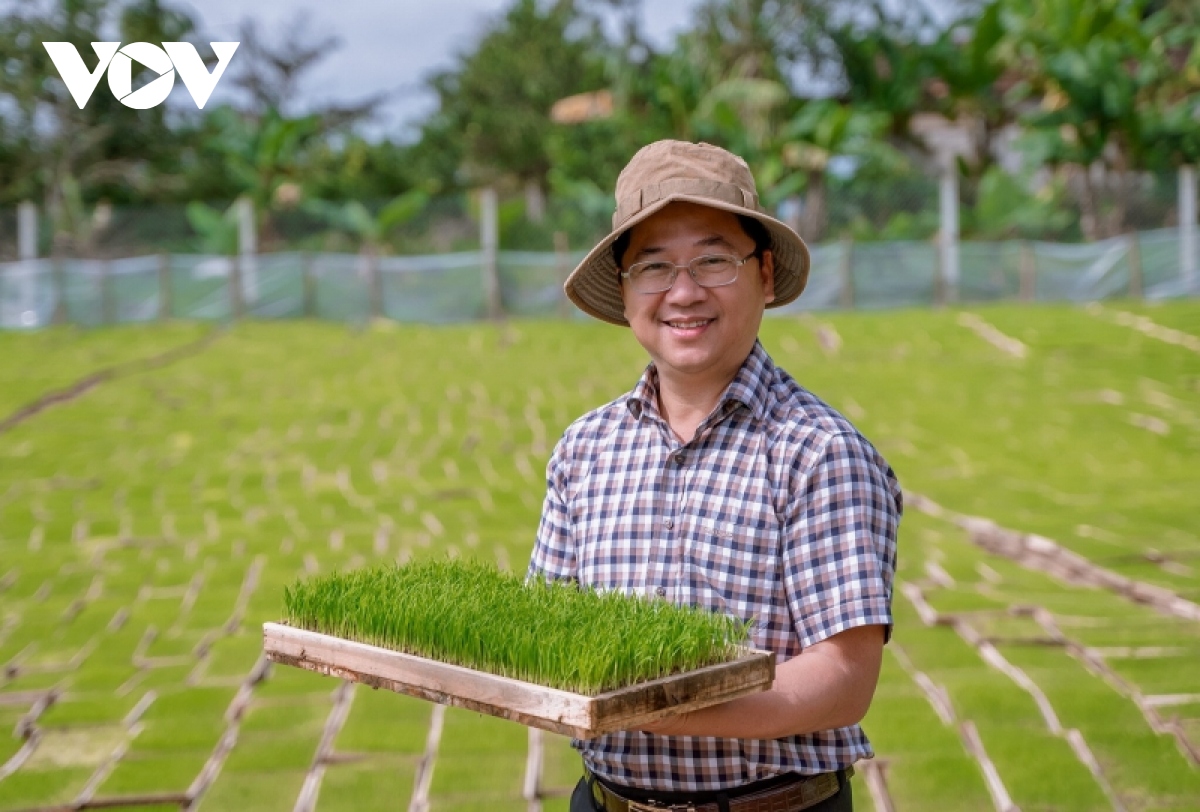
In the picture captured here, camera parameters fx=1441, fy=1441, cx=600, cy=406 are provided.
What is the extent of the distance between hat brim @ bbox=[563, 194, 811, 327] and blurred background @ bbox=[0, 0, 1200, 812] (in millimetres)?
2050

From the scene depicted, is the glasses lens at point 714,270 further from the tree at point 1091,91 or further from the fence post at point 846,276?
the tree at point 1091,91

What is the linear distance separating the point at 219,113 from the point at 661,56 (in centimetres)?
689

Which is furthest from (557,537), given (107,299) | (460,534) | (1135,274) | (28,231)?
(28,231)

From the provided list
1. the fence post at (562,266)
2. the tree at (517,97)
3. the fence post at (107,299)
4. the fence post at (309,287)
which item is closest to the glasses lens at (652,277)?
the fence post at (562,266)

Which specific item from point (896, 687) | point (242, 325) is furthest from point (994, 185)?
point (896, 687)

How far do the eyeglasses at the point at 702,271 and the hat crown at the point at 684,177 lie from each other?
0.08m

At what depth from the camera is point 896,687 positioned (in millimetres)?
4574

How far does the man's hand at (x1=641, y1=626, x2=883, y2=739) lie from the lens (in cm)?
169

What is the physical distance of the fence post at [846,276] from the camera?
1383cm

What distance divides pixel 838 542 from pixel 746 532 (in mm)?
133

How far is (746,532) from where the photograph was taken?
1879 millimetres

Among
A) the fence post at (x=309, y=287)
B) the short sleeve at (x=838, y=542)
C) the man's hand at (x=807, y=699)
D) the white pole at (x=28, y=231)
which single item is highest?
the short sleeve at (x=838, y=542)

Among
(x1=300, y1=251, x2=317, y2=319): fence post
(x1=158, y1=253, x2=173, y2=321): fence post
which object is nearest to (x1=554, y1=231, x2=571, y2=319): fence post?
(x1=300, y1=251, x2=317, y2=319): fence post

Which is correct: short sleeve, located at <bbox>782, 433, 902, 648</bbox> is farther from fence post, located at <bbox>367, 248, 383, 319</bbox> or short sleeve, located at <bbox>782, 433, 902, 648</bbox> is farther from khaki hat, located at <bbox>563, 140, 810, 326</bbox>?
fence post, located at <bbox>367, 248, 383, 319</bbox>
